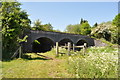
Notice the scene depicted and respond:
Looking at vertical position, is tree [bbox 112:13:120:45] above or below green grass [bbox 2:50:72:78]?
above

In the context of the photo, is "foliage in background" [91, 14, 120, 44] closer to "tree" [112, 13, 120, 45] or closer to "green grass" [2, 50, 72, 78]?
"tree" [112, 13, 120, 45]

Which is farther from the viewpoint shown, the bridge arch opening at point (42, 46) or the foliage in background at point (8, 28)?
the bridge arch opening at point (42, 46)

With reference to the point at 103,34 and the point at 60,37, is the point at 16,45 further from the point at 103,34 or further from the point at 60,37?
the point at 103,34

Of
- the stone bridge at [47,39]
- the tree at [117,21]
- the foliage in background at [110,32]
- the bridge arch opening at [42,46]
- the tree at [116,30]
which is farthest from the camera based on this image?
the tree at [117,21]

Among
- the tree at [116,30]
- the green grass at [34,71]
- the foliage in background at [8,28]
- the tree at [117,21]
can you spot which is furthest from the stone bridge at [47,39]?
the green grass at [34,71]

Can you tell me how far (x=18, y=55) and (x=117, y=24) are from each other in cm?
3129

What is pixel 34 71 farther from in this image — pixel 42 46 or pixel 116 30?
pixel 116 30

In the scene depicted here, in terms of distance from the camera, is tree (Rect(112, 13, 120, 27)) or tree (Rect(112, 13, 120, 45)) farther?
tree (Rect(112, 13, 120, 27))

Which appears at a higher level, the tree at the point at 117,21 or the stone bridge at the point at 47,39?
the tree at the point at 117,21

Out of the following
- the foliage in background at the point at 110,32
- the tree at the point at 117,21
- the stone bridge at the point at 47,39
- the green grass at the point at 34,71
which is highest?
the tree at the point at 117,21

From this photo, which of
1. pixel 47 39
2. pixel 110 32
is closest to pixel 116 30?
pixel 110 32

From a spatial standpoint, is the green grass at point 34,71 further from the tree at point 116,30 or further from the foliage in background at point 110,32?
the foliage in background at point 110,32

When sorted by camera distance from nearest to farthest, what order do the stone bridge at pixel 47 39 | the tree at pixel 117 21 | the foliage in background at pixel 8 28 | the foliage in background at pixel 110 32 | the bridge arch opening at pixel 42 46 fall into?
the foliage in background at pixel 8 28
the stone bridge at pixel 47 39
the bridge arch opening at pixel 42 46
the foliage in background at pixel 110 32
the tree at pixel 117 21

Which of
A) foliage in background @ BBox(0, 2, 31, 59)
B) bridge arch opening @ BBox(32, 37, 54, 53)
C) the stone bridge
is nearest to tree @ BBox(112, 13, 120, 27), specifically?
the stone bridge
